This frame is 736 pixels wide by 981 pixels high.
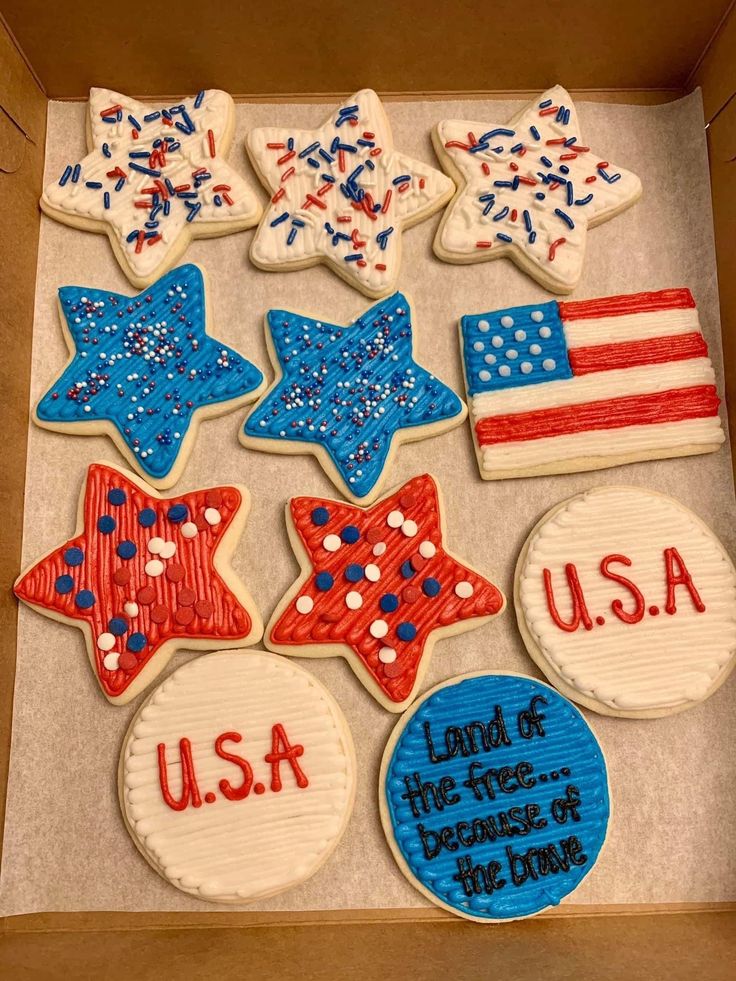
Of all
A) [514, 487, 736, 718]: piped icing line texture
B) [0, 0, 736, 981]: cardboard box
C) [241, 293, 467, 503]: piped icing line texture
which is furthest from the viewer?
[241, 293, 467, 503]: piped icing line texture

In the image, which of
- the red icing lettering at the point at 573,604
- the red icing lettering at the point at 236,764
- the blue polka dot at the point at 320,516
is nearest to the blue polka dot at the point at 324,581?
the blue polka dot at the point at 320,516

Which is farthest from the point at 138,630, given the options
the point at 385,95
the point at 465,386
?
the point at 385,95

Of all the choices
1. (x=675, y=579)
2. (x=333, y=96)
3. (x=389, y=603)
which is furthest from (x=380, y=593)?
(x=333, y=96)

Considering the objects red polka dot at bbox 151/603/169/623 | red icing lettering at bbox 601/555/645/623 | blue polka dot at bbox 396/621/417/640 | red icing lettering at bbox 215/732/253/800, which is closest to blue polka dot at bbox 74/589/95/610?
A: red polka dot at bbox 151/603/169/623

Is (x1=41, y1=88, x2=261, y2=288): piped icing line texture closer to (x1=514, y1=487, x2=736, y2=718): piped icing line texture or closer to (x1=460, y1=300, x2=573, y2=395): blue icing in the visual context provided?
(x1=460, y1=300, x2=573, y2=395): blue icing

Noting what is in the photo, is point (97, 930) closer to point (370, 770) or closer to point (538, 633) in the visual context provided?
point (370, 770)

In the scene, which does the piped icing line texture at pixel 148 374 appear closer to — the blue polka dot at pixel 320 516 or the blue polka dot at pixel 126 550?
the blue polka dot at pixel 126 550
